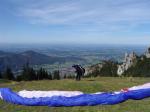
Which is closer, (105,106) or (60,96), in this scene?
(105,106)

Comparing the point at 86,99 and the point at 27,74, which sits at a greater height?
the point at 86,99

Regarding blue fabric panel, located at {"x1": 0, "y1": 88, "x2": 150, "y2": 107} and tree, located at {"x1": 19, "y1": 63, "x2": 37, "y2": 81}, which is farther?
tree, located at {"x1": 19, "y1": 63, "x2": 37, "y2": 81}

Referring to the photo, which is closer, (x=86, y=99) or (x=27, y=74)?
(x=86, y=99)

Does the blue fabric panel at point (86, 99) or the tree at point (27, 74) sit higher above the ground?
the blue fabric panel at point (86, 99)

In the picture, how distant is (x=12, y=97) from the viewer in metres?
28.9

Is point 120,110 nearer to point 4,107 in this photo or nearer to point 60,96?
point 60,96

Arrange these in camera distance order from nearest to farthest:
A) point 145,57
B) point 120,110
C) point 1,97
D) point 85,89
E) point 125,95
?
1. point 120,110
2. point 125,95
3. point 1,97
4. point 85,89
5. point 145,57

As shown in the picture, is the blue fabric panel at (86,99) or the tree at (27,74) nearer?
the blue fabric panel at (86,99)

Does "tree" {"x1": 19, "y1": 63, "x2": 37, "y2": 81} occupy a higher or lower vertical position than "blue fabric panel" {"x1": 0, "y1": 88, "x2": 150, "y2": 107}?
lower

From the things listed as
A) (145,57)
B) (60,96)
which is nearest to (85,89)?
(60,96)

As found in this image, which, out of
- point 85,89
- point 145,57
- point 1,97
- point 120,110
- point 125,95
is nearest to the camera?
point 120,110

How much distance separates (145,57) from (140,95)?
579 feet

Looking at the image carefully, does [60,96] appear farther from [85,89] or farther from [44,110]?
[85,89]

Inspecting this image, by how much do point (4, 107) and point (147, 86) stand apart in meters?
13.7
